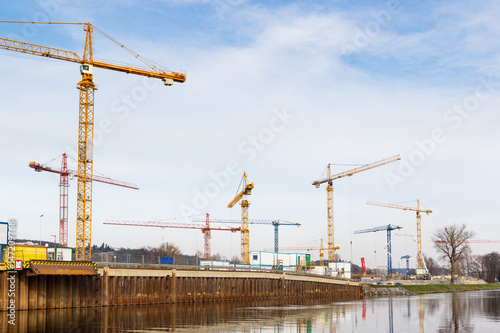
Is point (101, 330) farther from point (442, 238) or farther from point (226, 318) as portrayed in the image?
point (442, 238)

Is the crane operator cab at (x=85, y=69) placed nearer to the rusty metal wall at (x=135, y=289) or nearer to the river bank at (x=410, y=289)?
the rusty metal wall at (x=135, y=289)

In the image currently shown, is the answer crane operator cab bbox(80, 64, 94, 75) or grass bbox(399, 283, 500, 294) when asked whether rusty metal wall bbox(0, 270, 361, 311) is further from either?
grass bbox(399, 283, 500, 294)

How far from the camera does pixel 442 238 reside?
18425 centimetres

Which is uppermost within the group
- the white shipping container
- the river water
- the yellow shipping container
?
the yellow shipping container

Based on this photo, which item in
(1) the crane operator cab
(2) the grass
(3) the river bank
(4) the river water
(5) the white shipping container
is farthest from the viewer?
(2) the grass

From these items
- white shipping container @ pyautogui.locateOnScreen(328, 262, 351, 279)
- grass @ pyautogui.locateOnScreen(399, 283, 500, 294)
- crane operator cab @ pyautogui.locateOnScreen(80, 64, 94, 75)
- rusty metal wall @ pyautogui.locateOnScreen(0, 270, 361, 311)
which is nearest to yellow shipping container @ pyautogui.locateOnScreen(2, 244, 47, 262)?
rusty metal wall @ pyautogui.locateOnScreen(0, 270, 361, 311)

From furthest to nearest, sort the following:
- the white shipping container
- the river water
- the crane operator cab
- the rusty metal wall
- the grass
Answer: the grass < the white shipping container < the crane operator cab < the rusty metal wall < the river water

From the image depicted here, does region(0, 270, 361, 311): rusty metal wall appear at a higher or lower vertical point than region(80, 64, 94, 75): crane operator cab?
lower

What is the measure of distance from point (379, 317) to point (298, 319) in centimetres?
1079

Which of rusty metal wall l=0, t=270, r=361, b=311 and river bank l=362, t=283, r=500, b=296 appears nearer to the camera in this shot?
rusty metal wall l=0, t=270, r=361, b=311

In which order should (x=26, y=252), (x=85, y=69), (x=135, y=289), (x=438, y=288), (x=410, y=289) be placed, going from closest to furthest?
(x=26, y=252) < (x=135, y=289) < (x=85, y=69) < (x=410, y=289) < (x=438, y=288)

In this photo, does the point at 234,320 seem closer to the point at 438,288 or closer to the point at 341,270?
the point at 341,270

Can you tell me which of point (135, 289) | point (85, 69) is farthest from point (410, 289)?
point (85, 69)

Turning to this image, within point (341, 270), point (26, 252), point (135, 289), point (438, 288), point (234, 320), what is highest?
point (26, 252)
